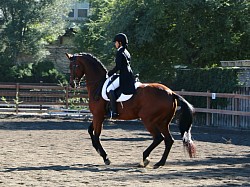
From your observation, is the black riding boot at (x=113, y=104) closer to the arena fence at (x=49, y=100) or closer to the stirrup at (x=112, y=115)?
the stirrup at (x=112, y=115)

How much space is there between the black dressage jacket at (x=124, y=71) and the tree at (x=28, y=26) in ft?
113

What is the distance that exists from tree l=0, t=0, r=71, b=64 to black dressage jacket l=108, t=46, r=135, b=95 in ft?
113

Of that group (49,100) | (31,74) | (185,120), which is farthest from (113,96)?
(31,74)

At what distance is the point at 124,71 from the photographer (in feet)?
40.3

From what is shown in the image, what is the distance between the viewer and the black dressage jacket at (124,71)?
12.2m

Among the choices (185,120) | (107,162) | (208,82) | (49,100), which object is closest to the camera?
(107,162)

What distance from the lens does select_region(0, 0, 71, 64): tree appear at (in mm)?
45875

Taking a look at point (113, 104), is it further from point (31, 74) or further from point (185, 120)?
point (31, 74)

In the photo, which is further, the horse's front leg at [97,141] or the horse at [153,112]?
the horse's front leg at [97,141]

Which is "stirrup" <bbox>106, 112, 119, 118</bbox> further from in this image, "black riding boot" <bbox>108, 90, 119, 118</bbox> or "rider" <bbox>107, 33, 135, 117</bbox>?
"rider" <bbox>107, 33, 135, 117</bbox>

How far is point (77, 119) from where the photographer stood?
2695 cm

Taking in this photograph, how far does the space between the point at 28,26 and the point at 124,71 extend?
35737mm

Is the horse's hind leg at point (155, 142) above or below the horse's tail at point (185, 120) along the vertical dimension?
below

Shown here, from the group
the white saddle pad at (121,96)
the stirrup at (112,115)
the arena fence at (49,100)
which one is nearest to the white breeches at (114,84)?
the white saddle pad at (121,96)
